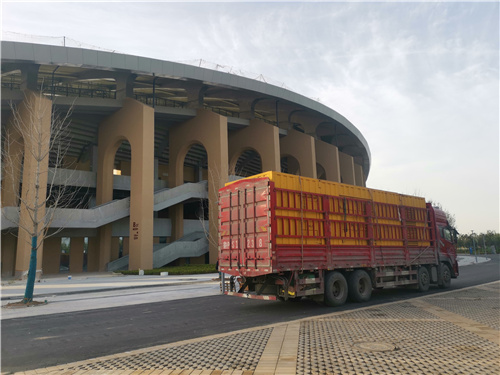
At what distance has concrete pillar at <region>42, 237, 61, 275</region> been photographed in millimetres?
32750

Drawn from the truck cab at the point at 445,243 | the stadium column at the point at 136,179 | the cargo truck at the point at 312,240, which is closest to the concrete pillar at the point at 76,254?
the stadium column at the point at 136,179

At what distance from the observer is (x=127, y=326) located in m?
8.44


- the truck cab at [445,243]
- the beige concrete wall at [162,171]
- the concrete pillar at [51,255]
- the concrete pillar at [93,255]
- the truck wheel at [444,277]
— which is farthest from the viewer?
the beige concrete wall at [162,171]

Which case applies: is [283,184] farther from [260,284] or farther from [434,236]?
[434,236]

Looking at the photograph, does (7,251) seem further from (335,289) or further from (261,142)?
(335,289)

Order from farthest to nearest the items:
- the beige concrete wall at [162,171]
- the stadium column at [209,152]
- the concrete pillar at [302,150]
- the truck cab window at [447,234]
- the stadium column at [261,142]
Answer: the beige concrete wall at [162,171]
the concrete pillar at [302,150]
the stadium column at [261,142]
the stadium column at [209,152]
the truck cab window at [447,234]

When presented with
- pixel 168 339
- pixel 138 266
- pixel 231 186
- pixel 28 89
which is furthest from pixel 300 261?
pixel 28 89

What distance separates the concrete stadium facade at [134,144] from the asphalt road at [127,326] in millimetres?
15453

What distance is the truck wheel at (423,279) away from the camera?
45.1 ft

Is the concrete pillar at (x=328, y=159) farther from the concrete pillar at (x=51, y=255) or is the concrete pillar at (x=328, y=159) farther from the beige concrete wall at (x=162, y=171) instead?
the concrete pillar at (x=51, y=255)

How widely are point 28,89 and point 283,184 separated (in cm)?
2418

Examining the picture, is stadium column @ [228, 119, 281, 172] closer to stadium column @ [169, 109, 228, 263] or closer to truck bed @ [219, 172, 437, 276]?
stadium column @ [169, 109, 228, 263]

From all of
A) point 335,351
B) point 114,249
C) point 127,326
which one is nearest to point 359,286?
point 335,351

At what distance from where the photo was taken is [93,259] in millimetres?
32875
